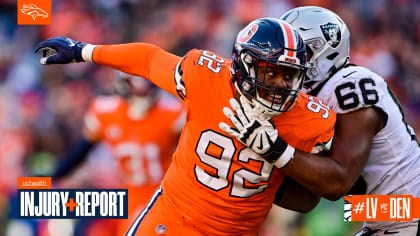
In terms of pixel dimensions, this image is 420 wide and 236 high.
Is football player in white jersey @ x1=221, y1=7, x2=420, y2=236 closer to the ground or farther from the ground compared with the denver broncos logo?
farther from the ground

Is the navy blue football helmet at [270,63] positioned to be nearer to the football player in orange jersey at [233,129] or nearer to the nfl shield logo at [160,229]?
the football player in orange jersey at [233,129]

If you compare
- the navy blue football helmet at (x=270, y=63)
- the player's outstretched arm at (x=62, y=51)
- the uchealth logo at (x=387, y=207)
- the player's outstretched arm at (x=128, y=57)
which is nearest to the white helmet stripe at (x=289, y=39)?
the navy blue football helmet at (x=270, y=63)

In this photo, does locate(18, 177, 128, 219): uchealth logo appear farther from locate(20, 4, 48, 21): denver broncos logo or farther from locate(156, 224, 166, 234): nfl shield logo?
locate(20, 4, 48, 21): denver broncos logo

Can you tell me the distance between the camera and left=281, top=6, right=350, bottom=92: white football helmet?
3350 millimetres

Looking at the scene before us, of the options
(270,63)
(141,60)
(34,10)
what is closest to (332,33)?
(270,63)

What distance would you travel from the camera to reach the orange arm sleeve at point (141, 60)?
3123mm

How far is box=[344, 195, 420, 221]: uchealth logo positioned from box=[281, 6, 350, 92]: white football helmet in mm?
707

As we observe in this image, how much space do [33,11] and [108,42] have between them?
4.92ft

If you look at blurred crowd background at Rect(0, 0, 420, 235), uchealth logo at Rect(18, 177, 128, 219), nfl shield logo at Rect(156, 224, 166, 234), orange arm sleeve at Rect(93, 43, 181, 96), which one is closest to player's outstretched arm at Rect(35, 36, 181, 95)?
orange arm sleeve at Rect(93, 43, 181, 96)

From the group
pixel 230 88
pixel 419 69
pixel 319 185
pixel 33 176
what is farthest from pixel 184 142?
pixel 419 69

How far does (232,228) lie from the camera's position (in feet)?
10.0

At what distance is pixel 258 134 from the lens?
9.02 ft

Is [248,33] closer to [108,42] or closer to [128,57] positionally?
[128,57]

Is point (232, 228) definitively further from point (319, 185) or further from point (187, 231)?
point (319, 185)
